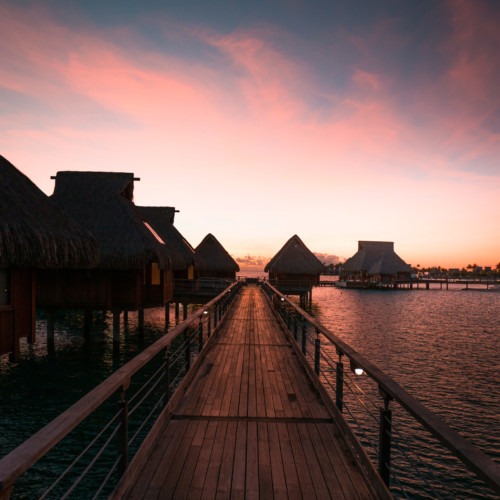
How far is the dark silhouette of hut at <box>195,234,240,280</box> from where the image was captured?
41.7 m

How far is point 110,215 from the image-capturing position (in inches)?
730

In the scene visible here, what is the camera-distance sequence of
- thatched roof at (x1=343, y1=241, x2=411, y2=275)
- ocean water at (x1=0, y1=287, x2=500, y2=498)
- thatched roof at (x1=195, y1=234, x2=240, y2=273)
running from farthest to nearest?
1. thatched roof at (x1=343, y1=241, x2=411, y2=275)
2. thatched roof at (x1=195, y1=234, x2=240, y2=273)
3. ocean water at (x1=0, y1=287, x2=500, y2=498)

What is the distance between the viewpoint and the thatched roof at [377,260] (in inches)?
3073

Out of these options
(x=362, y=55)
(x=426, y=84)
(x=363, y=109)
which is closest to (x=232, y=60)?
(x=362, y=55)

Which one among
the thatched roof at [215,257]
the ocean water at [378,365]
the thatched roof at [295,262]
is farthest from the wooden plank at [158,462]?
the thatched roof at [295,262]

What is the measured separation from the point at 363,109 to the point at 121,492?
17466 millimetres

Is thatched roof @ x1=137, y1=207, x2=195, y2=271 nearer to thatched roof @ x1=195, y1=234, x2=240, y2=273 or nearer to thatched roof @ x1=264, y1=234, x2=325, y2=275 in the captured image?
thatched roof @ x1=195, y1=234, x2=240, y2=273

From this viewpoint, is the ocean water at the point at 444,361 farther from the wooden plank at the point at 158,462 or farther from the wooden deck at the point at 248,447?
the wooden plank at the point at 158,462

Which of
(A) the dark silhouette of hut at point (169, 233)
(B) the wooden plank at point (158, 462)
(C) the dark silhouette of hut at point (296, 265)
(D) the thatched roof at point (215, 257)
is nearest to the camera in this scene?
(B) the wooden plank at point (158, 462)

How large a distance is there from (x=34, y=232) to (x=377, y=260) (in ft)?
259

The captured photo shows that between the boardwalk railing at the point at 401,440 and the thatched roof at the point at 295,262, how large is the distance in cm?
2535

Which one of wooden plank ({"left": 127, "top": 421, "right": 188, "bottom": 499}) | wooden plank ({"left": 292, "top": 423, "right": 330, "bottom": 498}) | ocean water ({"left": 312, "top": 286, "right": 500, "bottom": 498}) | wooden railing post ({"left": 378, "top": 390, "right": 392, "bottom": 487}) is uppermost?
wooden railing post ({"left": 378, "top": 390, "right": 392, "bottom": 487})

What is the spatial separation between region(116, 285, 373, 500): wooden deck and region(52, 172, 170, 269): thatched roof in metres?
10.9

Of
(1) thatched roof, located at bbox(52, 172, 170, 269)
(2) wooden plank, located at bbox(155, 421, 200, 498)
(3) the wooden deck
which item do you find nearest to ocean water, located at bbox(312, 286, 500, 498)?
(3) the wooden deck
